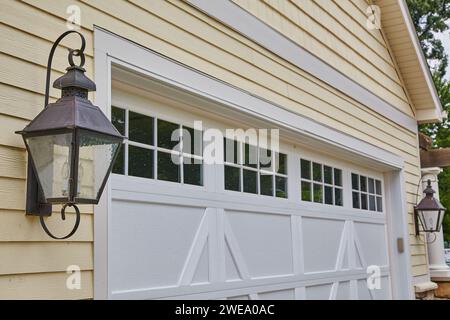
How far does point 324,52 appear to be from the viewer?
6.03m

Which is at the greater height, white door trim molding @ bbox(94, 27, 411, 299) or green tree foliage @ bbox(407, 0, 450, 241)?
green tree foliage @ bbox(407, 0, 450, 241)

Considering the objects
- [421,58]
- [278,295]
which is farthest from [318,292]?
[421,58]

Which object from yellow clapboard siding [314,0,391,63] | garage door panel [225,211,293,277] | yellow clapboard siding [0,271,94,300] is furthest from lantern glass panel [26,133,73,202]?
yellow clapboard siding [314,0,391,63]

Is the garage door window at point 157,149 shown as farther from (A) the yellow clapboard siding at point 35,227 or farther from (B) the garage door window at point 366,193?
(B) the garage door window at point 366,193

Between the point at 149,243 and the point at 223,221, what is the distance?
33.6 inches

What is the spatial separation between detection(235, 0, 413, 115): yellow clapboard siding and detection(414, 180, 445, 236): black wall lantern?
1.24 metres

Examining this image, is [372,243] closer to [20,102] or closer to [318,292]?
[318,292]

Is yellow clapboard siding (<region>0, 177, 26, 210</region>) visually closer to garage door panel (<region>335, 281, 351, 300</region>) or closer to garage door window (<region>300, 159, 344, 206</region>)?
garage door window (<region>300, 159, 344, 206</region>)

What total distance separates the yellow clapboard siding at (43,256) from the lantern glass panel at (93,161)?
385 millimetres

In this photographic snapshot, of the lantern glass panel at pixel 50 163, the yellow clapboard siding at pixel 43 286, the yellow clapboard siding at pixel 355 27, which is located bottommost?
the yellow clapboard siding at pixel 43 286

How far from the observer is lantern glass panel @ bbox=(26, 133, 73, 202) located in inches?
101

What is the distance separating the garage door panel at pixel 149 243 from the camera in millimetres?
3422

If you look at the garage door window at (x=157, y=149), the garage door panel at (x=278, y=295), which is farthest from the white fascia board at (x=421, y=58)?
the garage door window at (x=157, y=149)
